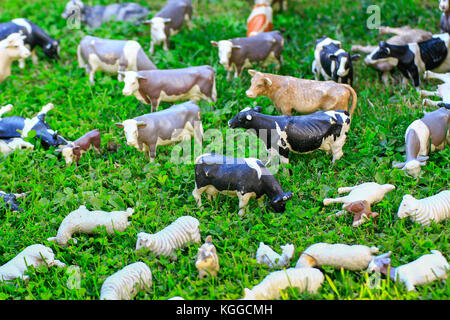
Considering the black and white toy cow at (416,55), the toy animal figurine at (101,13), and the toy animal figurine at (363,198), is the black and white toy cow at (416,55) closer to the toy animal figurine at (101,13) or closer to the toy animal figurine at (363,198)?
the toy animal figurine at (363,198)

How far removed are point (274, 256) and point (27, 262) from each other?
5.81 ft

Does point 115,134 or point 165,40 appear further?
point 165,40

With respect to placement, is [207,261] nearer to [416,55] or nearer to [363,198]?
[363,198]

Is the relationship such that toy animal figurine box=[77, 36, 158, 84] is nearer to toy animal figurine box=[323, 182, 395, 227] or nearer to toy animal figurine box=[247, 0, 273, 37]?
toy animal figurine box=[247, 0, 273, 37]

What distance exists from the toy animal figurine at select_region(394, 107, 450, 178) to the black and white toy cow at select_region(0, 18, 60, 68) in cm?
454

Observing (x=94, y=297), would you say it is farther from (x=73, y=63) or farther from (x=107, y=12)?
(x=107, y=12)

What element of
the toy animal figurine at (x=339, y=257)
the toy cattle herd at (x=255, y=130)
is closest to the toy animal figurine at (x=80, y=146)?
the toy cattle herd at (x=255, y=130)

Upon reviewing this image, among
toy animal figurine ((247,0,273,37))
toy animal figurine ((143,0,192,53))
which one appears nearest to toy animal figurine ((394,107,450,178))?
toy animal figurine ((247,0,273,37))

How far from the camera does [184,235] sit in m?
4.10

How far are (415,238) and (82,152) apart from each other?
3.08 metres

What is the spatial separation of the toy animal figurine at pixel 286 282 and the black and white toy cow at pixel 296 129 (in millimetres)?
1376

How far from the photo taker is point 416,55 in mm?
5855

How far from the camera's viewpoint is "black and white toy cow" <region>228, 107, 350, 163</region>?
4.73 metres
